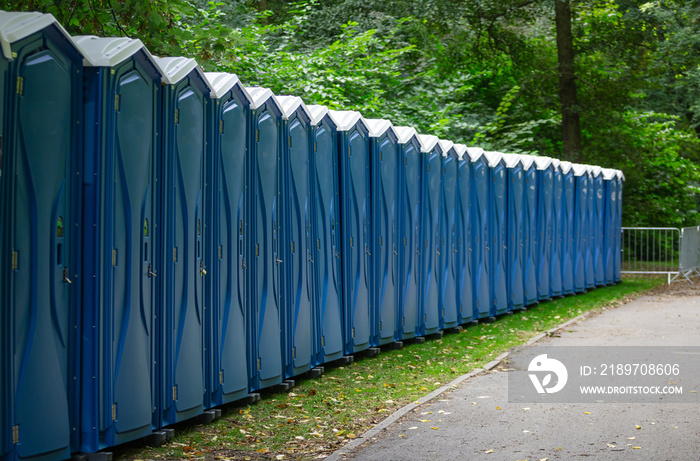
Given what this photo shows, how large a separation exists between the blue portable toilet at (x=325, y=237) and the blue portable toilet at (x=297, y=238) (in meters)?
0.12

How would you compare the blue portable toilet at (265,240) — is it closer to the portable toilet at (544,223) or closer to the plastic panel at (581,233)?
the portable toilet at (544,223)

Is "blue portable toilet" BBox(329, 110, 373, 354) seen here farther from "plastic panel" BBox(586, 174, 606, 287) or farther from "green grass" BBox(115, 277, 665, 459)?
"plastic panel" BBox(586, 174, 606, 287)

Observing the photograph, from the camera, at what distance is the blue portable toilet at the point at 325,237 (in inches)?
332

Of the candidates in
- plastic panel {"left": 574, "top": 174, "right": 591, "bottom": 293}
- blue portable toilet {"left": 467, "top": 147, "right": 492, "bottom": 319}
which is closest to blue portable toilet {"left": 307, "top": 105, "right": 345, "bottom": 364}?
blue portable toilet {"left": 467, "top": 147, "right": 492, "bottom": 319}

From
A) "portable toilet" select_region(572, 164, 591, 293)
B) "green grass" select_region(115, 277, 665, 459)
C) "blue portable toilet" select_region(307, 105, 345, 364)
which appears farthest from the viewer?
"portable toilet" select_region(572, 164, 591, 293)

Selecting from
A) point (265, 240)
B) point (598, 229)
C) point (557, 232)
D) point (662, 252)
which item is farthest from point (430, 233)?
point (662, 252)

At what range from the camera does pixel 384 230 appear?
1009 cm

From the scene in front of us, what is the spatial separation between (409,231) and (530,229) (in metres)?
4.75

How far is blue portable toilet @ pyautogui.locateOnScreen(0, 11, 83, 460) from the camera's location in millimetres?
4559

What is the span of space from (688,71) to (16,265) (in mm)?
23870

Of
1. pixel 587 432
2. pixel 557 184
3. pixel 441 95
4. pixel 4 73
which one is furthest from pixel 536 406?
pixel 441 95

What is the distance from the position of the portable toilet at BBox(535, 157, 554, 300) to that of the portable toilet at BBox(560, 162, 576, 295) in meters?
0.75

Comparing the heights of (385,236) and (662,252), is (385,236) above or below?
above

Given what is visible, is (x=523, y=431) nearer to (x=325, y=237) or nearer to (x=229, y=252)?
(x=229, y=252)
